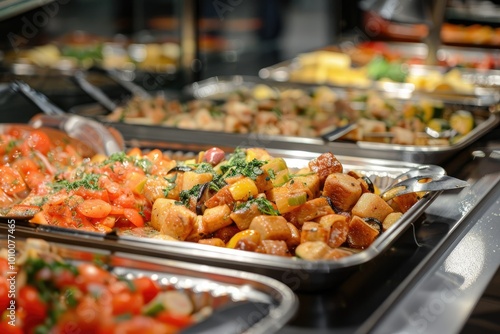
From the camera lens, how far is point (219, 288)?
155 cm

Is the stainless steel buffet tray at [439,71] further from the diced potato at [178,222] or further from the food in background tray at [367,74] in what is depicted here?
the diced potato at [178,222]

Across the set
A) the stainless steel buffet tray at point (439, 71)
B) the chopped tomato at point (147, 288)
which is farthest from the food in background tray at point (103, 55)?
the chopped tomato at point (147, 288)

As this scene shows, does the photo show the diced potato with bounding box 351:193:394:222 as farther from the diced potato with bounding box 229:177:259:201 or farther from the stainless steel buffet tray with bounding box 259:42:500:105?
the stainless steel buffet tray with bounding box 259:42:500:105

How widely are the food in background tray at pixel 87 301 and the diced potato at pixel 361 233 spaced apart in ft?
2.10

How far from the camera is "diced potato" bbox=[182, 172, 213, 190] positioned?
2.27m

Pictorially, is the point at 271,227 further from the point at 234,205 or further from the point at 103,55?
the point at 103,55

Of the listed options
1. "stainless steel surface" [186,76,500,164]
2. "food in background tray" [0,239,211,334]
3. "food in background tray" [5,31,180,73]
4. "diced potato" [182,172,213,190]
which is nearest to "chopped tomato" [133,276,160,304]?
"food in background tray" [0,239,211,334]

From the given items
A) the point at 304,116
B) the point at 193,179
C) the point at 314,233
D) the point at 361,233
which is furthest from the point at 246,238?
the point at 304,116

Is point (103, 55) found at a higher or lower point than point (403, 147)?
lower

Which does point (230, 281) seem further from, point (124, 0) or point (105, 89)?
point (124, 0)

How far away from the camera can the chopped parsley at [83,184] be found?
2274 millimetres

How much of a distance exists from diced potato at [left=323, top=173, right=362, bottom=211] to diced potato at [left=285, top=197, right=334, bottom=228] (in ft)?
0.36

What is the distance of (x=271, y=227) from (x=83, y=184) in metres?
0.69

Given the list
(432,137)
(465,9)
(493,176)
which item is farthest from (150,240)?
(465,9)
